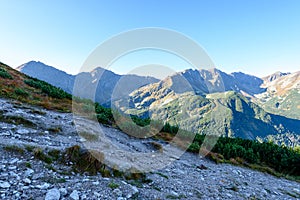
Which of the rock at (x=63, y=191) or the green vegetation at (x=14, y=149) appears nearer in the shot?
the rock at (x=63, y=191)

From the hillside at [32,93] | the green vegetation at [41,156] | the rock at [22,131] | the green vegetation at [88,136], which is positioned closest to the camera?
the green vegetation at [41,156]

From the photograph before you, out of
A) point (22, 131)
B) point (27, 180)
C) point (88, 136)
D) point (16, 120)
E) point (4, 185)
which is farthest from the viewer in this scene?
point (88, 136)

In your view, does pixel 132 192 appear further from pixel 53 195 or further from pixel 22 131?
pixel 22 131

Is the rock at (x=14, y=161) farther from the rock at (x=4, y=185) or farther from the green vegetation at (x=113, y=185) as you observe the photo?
the green vegetation at (x=113, y=185)

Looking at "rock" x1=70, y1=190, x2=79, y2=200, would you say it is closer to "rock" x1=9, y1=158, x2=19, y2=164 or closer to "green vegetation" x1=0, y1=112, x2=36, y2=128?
"rock" x1=9, y1=158, x2=19, y2=164

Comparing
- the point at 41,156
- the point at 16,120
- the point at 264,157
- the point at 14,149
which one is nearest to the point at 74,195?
the point at 41,156

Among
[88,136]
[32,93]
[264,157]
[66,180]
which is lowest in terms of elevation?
[66,180]

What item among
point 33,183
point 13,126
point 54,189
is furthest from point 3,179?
point 13,126

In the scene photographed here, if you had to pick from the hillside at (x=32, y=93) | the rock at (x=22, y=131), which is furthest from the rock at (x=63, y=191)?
the hillside at (x=32, y=93)

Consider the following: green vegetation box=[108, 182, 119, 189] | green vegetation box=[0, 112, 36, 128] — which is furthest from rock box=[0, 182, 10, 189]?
green vegetation box=[0, 112, 36, 128]

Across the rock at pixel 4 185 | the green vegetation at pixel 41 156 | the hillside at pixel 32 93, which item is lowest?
the rock at pixel 4 185

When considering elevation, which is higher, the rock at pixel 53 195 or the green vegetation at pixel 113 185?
the green vegetation at pixel 113 185
